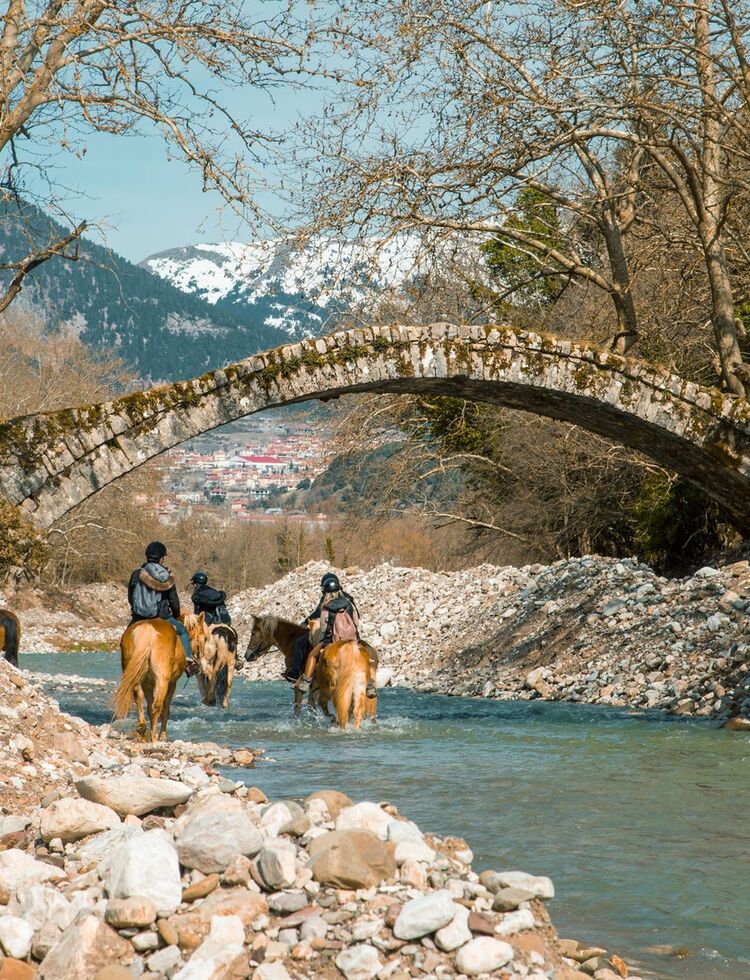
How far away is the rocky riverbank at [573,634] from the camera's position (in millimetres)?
15039

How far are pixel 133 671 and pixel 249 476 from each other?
13683 centimetres

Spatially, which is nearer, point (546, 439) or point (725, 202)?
point (725, 202)

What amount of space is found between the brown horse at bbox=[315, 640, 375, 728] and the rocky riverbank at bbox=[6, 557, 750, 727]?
163 inches

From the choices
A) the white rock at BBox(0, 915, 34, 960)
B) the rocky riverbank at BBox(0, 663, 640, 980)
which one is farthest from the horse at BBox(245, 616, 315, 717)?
the white rock at BBox(0, 915, 34, 960)

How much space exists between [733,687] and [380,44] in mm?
8677

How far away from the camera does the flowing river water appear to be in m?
5.57

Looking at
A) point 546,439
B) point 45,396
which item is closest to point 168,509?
point 45,396

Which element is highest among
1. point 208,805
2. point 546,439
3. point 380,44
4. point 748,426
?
point 380,44

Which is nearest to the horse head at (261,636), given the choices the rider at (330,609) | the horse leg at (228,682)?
the horse leg at (228,682)

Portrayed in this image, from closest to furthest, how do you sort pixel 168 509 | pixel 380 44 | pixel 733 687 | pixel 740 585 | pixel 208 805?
pixel 208 805
pixel 380 44
pixel 733 687
pixel 740 585
pixel 168 509

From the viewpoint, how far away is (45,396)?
44.0 meters

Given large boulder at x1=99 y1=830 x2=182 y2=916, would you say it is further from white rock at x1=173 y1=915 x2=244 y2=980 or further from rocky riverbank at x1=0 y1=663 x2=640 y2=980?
white rock at x1=173 y1=915 x2=244 y2=980

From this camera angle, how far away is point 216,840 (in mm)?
5000

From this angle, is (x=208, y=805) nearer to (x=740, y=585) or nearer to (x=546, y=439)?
(x=740, y=585)
